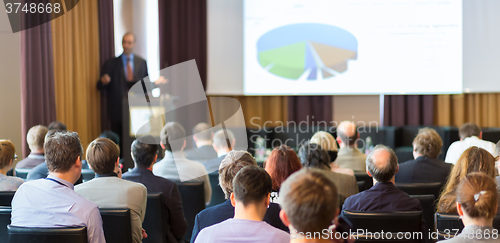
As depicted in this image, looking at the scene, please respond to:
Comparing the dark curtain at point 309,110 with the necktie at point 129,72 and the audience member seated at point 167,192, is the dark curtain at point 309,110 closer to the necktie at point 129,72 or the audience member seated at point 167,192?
the necktie at point 129,72

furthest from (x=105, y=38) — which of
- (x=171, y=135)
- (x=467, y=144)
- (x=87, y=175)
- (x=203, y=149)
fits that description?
(x=467, y=144)

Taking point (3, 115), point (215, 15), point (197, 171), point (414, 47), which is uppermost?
point (215, 15)

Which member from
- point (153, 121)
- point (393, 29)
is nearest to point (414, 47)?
point (393, 29)

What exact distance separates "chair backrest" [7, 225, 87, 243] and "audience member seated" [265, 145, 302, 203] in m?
1.10

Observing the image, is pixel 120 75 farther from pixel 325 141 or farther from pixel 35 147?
pixel 325 141

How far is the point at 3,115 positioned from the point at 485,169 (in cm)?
449

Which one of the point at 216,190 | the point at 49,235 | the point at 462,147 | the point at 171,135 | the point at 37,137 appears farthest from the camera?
the point at 462,147

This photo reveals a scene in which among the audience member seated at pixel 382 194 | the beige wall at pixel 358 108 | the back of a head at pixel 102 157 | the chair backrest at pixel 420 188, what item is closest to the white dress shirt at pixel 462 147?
the chair backrest at pixel 420 188

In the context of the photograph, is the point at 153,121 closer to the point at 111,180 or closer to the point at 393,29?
the point at 111,180

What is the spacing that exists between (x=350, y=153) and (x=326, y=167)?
101cm

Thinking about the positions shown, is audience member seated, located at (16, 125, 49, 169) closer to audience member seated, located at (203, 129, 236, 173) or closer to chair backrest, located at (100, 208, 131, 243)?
audience member seated, located at (203, 129, 236, 173)

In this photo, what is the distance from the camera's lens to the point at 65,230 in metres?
1.73

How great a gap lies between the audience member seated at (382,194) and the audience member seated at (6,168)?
1.92 m

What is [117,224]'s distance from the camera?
2039mm
